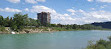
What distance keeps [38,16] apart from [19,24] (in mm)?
104189

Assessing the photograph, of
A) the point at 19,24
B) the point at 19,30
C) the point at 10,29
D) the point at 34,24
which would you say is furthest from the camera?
the point at 34,24

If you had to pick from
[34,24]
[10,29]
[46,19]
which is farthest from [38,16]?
[10,29]

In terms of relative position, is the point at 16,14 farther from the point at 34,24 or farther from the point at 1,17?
the point at 34,24

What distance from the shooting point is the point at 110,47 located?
13125 mm

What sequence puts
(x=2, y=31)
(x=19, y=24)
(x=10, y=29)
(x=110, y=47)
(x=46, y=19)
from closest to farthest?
1. (x=110, y=47)
2. (x=2, y=31)
3. (x=10, y=29)
4. (x=19, y=24)
5. (x=46, y=19)

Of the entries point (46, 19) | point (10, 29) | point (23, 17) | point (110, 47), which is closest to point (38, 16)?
point (46, 19)

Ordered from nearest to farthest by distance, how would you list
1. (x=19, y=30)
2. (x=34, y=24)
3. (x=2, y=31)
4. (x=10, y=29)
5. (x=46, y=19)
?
(x=2, y=31) → (x=10, y=29) → (x=19, y=30) → (x=34, y=24) → (x=46, y=19)

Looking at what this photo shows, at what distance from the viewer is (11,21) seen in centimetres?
7406

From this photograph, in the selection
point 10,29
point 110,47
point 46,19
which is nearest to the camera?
point 110,47

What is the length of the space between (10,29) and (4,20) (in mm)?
11257

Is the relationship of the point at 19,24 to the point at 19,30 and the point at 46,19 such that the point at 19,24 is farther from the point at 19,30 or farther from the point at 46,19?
the point at 46,19

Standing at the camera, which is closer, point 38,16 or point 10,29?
point 10,29

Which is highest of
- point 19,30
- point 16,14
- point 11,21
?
point 16,14

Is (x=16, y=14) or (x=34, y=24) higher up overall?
(x=16, y=14)
